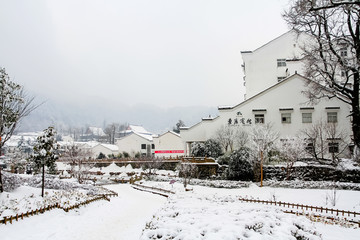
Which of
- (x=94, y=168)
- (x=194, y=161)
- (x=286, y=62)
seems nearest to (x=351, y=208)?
(x=194, y=161)

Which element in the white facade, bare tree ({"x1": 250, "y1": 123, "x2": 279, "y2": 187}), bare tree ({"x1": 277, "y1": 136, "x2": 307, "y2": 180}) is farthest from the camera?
the white facade

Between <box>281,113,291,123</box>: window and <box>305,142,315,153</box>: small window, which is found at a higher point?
<box>281,113,291,123</box>: window

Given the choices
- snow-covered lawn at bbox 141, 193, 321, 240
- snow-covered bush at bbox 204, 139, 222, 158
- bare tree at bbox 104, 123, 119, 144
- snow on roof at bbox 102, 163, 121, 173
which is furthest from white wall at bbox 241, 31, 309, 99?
bare tree at bbox 104, 123, 119, 144

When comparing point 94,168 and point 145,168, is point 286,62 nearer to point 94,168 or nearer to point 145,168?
point 145,168

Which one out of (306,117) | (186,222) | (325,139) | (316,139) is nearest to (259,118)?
(306,117)

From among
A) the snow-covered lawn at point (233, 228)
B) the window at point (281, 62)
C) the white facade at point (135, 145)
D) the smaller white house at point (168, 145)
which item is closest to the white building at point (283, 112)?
the window at point (281, 62)

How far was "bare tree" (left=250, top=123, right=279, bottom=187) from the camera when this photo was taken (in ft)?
77.4

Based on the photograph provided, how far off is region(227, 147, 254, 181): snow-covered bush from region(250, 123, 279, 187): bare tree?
2.47 ft

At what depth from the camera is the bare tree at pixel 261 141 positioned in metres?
23.6

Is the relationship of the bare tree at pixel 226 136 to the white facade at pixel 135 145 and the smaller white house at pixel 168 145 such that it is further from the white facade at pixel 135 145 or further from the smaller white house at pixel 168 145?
the white facade at pixel 135 145

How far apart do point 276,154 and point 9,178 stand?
22.9 metres

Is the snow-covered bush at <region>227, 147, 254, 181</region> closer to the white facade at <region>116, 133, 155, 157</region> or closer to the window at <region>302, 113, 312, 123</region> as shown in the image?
the window at <region>302, 113, 312, 123</region>

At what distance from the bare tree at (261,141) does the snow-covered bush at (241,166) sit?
75 centimetres

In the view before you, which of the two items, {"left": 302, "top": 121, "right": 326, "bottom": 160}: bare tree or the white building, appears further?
the white building
